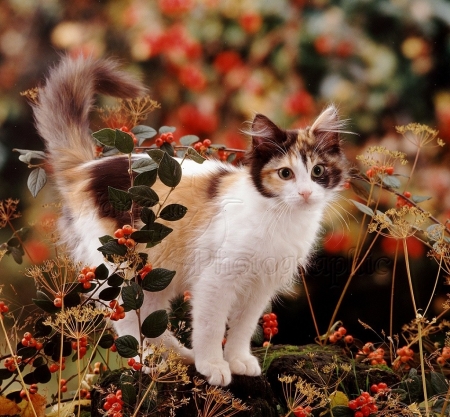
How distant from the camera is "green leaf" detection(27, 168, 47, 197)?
5.29 feet

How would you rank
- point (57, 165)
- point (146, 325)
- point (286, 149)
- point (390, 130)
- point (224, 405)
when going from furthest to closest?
point (390, 130), point (57, 165), point (286, 149), point (224, 405), point (146, 325)

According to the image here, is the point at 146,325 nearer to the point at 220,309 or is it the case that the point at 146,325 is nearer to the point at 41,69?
the point at 220,309

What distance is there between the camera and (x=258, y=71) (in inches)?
90.0

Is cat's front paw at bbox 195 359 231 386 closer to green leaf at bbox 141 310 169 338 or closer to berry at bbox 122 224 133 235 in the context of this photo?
green leaf at bbox 141 310 169 338

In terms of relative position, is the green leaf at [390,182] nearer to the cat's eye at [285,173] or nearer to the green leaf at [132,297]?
the cat's eye at [285,173]

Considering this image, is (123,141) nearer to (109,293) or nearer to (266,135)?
(109,293)

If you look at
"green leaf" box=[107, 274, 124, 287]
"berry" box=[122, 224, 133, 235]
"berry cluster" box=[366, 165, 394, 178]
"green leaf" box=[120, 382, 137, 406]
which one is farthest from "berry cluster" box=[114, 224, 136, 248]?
"berry cluster" box=[366, 165, 394, 178]

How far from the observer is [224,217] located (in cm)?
155

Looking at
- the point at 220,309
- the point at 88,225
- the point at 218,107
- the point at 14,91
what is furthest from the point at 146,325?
the point at 14,91

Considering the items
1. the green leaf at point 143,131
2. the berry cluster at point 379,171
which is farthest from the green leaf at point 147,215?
the berry cluster at point 379,171

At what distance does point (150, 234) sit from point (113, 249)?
2.8 inches

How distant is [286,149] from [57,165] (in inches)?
24.3

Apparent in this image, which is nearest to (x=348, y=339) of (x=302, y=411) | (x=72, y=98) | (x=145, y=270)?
(x=302, y=411)

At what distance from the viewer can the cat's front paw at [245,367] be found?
1517 mm
